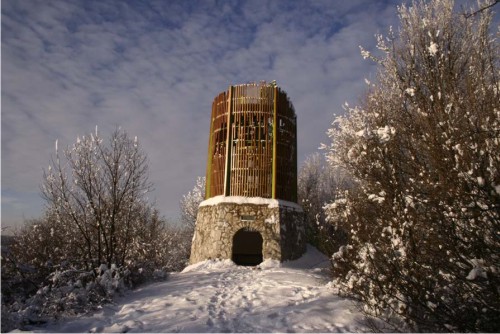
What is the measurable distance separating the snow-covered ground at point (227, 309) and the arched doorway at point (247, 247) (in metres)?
8.29

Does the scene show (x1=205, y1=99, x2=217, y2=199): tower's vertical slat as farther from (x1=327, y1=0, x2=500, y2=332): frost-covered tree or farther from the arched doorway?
(x1=327, y1=0, x2=500, y2=332): frost-covered tree

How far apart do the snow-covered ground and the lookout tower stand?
333 centimetres

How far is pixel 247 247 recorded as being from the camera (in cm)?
1912

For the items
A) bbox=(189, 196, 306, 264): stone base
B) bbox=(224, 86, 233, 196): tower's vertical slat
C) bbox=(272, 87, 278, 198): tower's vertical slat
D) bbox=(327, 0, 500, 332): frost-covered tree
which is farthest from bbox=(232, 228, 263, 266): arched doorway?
bbox=(327, 0, 500, 332): frost-covered tree

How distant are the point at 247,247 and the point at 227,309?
11.8 meters

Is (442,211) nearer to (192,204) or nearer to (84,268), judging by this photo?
(84,268)

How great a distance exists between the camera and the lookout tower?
13.8m

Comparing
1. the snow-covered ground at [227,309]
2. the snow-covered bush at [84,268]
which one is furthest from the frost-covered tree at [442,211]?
the snow-covered bush at [84,268]

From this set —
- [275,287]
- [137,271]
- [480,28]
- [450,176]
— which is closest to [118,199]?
[137,271]

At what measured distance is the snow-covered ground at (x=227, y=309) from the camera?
6.31 meters

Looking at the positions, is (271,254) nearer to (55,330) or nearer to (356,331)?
(356,331)

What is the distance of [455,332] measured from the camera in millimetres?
4512

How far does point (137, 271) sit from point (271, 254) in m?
5.43

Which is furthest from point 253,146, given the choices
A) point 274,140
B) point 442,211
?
point 442,211
